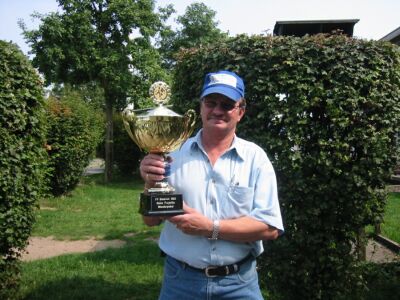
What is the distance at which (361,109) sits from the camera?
4.21m

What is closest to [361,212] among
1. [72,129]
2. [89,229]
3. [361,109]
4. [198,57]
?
[361,109]

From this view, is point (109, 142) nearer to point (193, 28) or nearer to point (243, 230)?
point (193, 28)

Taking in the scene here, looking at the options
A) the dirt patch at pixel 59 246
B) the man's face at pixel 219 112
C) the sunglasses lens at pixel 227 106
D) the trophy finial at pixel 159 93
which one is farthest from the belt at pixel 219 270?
the dirt patch at pixel 59 246

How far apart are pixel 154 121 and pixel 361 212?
266 centimetres

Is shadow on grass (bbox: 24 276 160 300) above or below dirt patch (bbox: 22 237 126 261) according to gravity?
above

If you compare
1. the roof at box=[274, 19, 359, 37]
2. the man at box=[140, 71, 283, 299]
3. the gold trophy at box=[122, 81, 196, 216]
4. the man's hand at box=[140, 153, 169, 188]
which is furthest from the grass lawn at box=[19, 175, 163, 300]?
the roof at box=[274, 19, 359, 37]

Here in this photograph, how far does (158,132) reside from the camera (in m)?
2.53

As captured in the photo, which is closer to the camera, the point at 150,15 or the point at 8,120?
the point at 8,120

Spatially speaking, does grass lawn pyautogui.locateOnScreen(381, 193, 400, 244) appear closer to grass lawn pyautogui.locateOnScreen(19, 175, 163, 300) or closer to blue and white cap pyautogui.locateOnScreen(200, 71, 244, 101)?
grass lawn pyautogui.locateOnScreen(19, 175, 163, 300)

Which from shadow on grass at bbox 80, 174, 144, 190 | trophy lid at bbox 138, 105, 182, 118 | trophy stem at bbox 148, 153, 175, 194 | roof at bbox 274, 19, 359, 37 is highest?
roof at bbox 274, 19, 359, 37

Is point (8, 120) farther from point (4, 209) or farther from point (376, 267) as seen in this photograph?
point (376, 267)

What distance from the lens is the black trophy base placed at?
2236mm

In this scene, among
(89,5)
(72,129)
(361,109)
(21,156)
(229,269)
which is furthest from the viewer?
(89,5)

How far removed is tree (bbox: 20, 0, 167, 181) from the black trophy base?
14.2 m
